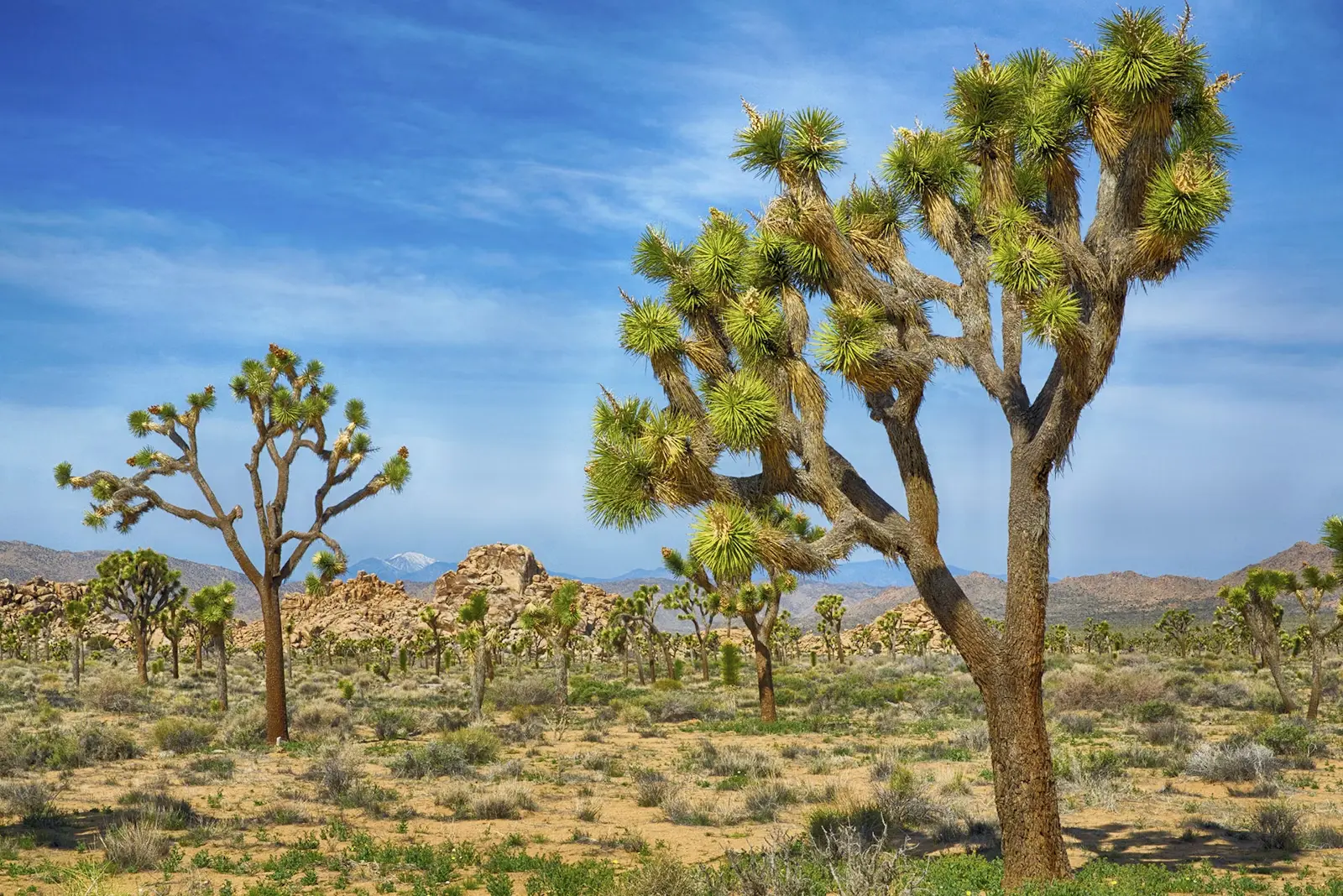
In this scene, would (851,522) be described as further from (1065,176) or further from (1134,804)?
(1134,804)

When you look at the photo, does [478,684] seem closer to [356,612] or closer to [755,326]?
[755,326]

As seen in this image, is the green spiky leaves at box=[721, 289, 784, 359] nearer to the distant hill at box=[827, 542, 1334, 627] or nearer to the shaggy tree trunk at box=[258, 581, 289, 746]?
the shaggy tree trunk at box=[258, 581, 289, 746]

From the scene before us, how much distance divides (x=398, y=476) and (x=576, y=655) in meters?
55.5

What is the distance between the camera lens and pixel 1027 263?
30.1 ft

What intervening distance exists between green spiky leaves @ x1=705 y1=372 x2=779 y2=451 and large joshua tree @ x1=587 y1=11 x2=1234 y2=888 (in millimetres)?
24

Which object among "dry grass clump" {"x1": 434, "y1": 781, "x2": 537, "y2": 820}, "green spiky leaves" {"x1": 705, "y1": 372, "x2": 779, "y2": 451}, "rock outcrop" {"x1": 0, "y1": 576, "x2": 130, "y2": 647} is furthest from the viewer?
"rock outcrop" {"x1": 0, "y1": 576, "x2": 130, "y2": 647}

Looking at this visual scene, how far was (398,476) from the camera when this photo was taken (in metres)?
21.0

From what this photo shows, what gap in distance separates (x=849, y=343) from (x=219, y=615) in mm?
26582

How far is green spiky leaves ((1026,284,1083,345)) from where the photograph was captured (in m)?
8.87

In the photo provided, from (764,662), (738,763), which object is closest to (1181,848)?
(738,763)

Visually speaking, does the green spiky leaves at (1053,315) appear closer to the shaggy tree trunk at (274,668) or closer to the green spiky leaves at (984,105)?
the green spiky leaves at (984,105)

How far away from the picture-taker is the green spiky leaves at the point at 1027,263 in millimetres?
9164

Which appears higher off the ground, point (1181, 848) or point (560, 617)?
point (560, 617)

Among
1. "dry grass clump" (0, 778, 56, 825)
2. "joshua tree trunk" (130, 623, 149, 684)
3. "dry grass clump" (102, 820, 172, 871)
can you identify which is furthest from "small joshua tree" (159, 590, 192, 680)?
"dry grass clump" (102, 820, 172, 871)
